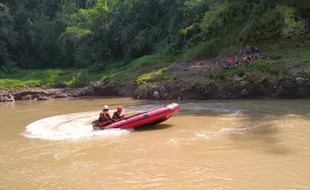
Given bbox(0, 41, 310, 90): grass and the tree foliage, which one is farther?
the tree foliage

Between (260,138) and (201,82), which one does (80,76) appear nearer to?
(201,82)

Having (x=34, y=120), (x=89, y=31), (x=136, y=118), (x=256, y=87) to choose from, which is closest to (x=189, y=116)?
(x=136, y=118)

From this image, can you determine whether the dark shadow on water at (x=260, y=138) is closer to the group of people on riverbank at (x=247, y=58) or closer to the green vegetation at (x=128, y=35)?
the group of people on riverbank at (x=247, y=58)

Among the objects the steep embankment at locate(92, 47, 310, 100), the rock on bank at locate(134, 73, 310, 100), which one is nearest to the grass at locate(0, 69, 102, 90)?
the steep embankment at locate(92, 47, 310, 100)

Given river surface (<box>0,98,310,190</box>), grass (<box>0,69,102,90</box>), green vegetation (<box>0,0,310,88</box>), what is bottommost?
A: river surface (<box>0,98,310,190</box>)

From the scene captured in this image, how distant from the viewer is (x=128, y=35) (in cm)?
3045

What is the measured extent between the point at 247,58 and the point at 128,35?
14.2 meters

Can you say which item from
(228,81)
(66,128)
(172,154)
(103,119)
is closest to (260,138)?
(172,154)

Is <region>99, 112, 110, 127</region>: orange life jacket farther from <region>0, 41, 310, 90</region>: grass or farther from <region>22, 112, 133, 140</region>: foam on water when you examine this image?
<region>0, 41, 310, 90</region>: grass

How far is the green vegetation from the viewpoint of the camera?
20.1 m

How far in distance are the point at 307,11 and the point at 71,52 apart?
72.9 ft

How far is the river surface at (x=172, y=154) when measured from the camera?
6.46 metres

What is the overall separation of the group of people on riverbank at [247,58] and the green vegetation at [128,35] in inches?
38.2

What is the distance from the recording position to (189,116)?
12.9 m
